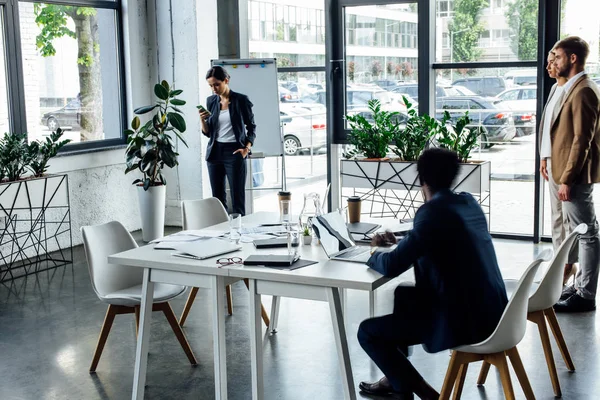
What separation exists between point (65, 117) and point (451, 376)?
17.4ft

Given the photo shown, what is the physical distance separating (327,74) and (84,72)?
2.49 metres

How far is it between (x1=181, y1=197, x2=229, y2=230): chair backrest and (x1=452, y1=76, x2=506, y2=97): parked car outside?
131 inches

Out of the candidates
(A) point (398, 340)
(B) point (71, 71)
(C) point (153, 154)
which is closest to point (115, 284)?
(A) point (398, 340)

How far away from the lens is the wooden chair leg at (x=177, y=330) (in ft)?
13.1

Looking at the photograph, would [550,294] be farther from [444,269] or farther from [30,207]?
[30,207]

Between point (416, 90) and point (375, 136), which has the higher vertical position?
point (416, 90)

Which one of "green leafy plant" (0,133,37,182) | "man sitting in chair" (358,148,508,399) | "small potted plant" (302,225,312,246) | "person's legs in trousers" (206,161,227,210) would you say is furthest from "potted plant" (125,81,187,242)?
"man sitting in chair" (358,148,508,399)

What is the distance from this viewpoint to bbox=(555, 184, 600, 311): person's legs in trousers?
4828mm

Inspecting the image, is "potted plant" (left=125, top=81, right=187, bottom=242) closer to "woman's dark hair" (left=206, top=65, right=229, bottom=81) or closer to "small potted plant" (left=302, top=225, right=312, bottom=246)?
"woman's dark hair" (left=206, top=65, right=229, bottom=81)

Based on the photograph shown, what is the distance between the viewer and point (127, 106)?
7.90 metres

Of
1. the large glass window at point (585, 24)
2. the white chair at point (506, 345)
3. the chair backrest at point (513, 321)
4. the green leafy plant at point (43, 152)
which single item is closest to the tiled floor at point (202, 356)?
the white chair at point (506, 345)

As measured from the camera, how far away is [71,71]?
7.33 meters

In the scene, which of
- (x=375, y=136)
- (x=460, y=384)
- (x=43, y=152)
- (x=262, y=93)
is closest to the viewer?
(x=460, y=384)

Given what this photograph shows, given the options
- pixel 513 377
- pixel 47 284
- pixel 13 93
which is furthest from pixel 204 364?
pixel 13 93
